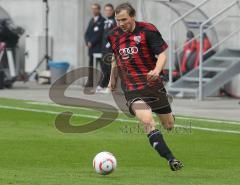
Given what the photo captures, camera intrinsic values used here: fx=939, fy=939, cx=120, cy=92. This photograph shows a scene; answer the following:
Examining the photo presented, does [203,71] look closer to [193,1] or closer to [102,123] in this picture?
[193,1]

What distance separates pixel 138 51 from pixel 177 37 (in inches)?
596

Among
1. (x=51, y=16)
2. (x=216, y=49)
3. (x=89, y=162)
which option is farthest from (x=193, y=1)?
(x=89, y=162)

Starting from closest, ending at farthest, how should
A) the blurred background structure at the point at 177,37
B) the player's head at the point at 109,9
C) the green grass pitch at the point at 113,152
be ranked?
the green grass pitch at the point at 113,152 → the blurred background structure at the point at 177,37 → the player's head at the point at 109,9

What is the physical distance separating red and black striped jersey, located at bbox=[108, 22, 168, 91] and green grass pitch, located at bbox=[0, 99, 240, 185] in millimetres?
1160

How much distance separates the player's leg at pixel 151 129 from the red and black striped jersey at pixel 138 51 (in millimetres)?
272

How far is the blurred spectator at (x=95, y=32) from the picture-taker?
26.6 m

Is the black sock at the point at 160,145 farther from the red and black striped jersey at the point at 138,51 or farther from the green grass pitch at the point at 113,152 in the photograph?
the red and black striped jersey at the point at 138,51

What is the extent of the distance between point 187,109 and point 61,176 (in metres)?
10.7

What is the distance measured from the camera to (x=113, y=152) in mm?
13859

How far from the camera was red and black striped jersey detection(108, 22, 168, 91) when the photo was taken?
39.4 ft

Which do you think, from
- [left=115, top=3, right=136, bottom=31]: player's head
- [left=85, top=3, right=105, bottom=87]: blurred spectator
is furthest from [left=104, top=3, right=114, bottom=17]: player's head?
[left=115, top=3, right=136, bottom=31]: player's head

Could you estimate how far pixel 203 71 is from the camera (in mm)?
25016

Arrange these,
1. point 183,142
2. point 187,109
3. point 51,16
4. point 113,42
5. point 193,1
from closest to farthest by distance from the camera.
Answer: point 113,42, point 183,142, point 187,109, point 193,1, point 51,16

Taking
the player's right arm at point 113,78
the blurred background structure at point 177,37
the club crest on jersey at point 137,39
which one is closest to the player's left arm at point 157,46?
the club crest on jersey at point 137,39
